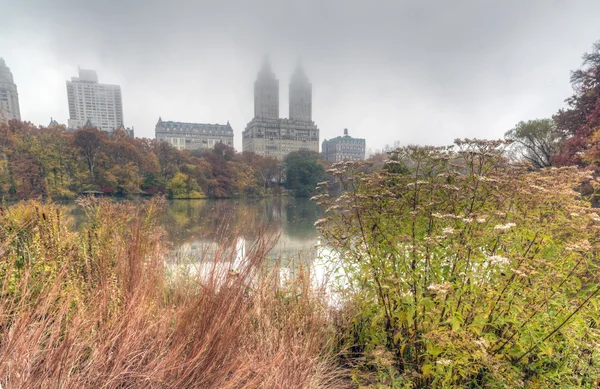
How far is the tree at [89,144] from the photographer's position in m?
25.0

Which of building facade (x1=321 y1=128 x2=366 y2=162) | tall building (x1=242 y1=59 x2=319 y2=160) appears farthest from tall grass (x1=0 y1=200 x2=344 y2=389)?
building facade (x1=321 y1=128 x2=366 y2=162)

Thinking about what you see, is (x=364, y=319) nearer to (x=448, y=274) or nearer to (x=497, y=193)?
(x=448, y=274)

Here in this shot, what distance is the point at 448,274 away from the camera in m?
1.61

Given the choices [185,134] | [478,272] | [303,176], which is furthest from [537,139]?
[185,134]

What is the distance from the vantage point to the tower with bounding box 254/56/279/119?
95750 millimetres

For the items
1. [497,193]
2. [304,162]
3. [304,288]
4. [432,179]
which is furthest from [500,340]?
[304,162]

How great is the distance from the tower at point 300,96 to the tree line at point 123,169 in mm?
64762

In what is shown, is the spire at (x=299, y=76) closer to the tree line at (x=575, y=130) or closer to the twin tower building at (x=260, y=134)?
the twin tower building at (x=260, y=134)

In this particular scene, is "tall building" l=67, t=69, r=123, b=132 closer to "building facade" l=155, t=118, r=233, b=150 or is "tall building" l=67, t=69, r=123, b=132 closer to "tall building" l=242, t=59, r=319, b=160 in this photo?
"building facade" l=155, t=118, r=233, b=150

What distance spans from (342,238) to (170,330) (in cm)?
134

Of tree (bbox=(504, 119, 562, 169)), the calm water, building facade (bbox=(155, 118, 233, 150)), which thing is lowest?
the calm water

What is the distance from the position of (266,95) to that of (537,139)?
91.0 meters

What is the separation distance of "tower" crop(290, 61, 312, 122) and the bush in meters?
96.4

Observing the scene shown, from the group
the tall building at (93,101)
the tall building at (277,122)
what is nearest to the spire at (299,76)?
the tall building at (277,122)
